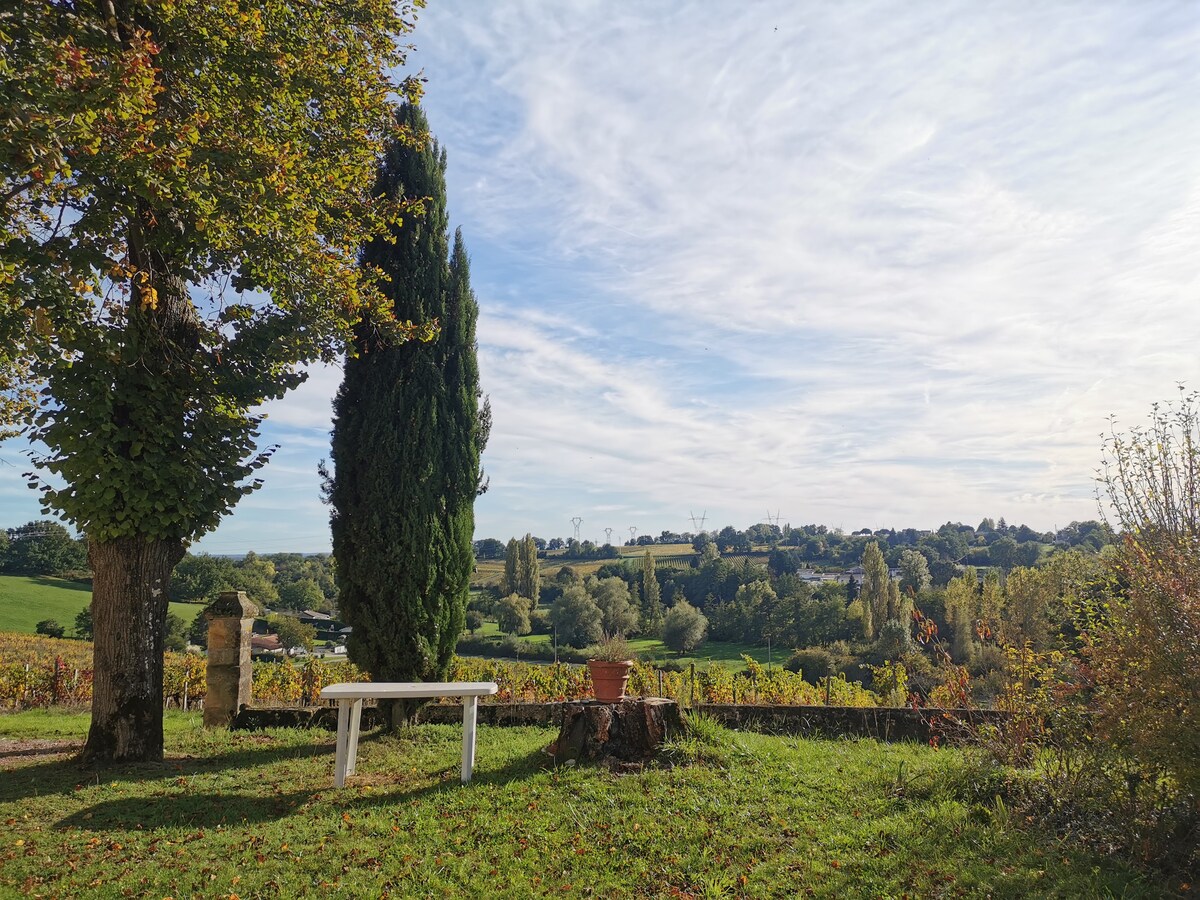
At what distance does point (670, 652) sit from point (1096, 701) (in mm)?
47885

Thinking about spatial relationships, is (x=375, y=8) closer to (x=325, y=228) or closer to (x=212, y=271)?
(x=325, y=228)

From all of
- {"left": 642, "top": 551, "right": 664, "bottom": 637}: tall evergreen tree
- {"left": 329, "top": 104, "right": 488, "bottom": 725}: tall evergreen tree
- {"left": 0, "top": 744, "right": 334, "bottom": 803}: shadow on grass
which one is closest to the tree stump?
{"left": 329, "top": 104, "right": 488, "bottom": 725}: tall evergreen tree

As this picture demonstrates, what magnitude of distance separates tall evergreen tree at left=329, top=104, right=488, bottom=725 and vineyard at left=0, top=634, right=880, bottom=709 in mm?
1966

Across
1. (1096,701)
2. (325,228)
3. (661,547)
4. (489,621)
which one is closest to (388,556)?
(325,228)

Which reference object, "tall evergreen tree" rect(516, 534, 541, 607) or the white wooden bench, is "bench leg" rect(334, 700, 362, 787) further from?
"tall evergreen tree" rect(516, 534, 541, 607)

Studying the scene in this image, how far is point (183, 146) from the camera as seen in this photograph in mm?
5910

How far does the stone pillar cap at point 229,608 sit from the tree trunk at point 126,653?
68.8 inches

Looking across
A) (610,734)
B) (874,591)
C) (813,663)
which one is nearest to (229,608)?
(610,734)

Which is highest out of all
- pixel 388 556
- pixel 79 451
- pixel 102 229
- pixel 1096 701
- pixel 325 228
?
pixel 325 228

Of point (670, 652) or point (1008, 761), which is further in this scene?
point (670, 652)

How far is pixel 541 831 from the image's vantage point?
5.03 metres

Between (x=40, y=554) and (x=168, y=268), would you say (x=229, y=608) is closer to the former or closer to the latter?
(x=168, y=268)

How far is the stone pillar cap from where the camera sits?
8.81m

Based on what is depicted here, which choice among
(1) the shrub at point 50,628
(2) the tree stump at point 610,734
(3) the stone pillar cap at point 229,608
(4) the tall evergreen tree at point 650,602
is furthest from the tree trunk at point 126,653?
(4) the tall evergreen tree at point 650,602
